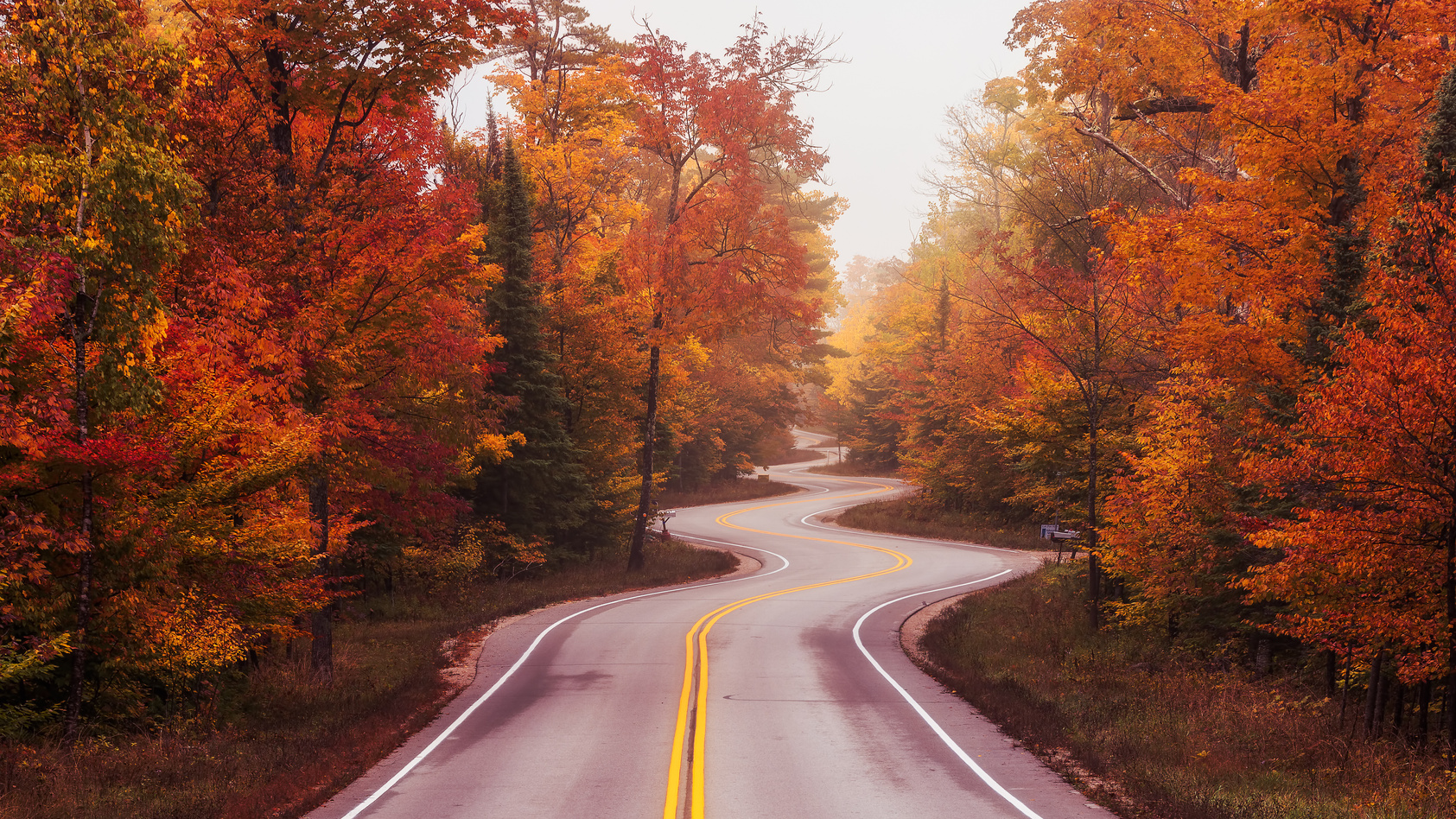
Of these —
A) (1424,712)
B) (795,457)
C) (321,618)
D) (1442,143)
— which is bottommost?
(1424,712)

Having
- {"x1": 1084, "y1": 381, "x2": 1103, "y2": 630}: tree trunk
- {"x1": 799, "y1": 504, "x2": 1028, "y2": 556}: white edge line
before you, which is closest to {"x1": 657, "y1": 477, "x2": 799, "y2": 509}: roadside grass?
{"x1": 799, "y1": 504, "x2": 1028, "y2": 556}: white edge line

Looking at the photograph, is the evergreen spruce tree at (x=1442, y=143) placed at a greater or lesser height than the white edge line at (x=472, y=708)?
greater

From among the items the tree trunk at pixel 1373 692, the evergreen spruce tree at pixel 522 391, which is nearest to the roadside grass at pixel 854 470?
the evergreen spruce tree at pixel 522 391

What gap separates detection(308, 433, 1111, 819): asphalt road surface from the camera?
940cm

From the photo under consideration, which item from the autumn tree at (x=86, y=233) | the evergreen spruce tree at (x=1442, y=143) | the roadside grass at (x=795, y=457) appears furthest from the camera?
the roadside grass at (x=795, y=457)

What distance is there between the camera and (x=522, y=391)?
2902 centimetres

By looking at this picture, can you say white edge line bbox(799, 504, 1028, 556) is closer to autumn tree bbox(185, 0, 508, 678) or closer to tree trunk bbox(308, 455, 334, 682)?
autumn tree bbox(185, 0, 508, 678)

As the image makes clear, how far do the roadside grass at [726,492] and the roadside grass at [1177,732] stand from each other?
3362 cm

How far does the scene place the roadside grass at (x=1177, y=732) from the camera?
31.5 ft

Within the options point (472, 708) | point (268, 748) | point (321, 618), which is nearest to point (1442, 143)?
point (472, 708)

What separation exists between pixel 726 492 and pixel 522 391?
102 ft

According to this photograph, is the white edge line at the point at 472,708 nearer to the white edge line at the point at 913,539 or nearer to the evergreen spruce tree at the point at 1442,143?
the white edge line at the point at 913,539

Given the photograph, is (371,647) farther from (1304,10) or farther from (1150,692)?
(1304,10)

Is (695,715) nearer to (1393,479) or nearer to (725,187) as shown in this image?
(1393,479)
